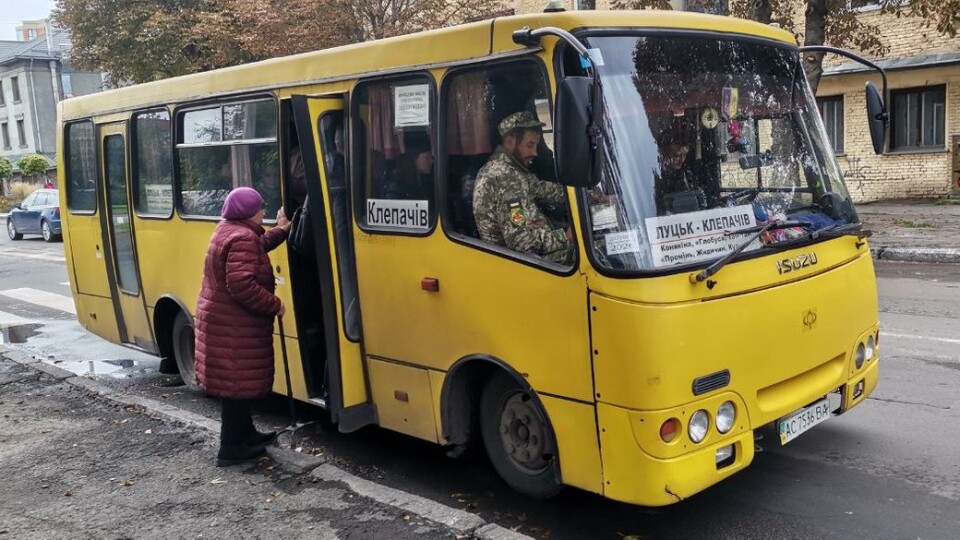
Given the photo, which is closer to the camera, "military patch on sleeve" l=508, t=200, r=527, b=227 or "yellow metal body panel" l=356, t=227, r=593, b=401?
"yellow metal body panel" l=356, t=227, r=593, b=401

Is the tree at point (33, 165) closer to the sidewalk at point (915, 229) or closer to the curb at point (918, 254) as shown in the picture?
the sidewalk at point (915, 229)

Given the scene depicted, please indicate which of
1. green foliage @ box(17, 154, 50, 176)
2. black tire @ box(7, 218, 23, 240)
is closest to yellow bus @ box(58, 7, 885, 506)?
black tire @ box(7, 218, 23, 240)

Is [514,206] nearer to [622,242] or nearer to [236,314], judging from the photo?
[622,242]

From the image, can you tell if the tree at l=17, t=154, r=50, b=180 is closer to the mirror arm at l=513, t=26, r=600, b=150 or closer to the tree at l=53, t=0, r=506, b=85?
the tree at l=53, t=0, r=506, b=85

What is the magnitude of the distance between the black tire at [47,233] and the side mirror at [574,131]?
25.3 m

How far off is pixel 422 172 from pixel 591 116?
1452 mm

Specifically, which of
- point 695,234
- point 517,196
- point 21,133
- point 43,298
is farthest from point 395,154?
point 21,133

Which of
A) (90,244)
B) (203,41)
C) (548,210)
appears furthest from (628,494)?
(203,41)

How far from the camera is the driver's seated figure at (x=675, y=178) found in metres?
4.12

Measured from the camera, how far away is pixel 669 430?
3.89 m

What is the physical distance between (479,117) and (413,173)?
0.61 metres

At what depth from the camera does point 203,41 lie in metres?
27.1

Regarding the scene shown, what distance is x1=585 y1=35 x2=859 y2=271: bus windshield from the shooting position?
4004mm

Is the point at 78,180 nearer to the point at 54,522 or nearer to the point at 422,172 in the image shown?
the point at 54,522
